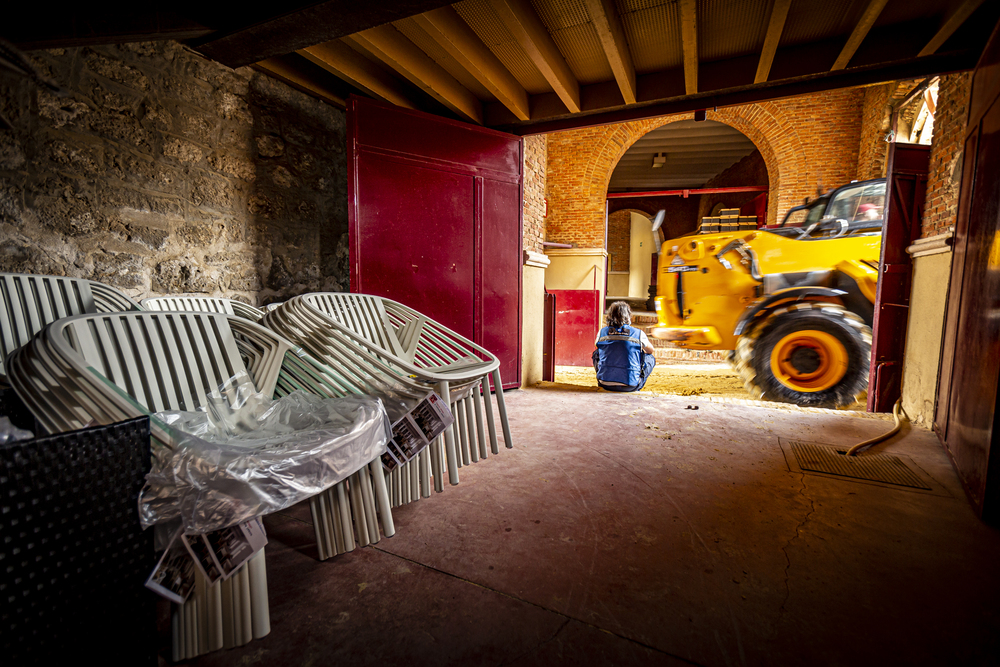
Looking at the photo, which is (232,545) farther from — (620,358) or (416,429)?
(620,358)

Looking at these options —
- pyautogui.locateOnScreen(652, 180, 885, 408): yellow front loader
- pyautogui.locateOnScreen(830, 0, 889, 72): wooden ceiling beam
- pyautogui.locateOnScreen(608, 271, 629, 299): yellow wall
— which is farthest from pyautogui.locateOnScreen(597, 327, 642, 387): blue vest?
pyautogui.locateOnScreen(608, 271, 629, 299): yellow wall

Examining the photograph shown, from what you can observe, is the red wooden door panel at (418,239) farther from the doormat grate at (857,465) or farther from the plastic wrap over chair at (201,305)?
the doormat grate at (857,465)

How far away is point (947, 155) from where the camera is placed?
316cm

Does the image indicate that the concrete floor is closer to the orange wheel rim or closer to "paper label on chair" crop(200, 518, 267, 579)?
"paper label on chair" crop(200, 518, 267, 579)

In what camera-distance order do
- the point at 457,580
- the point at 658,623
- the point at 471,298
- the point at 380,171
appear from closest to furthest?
the point at 658,623, the point at 457,580, the point at 380,171, the point at 471,298

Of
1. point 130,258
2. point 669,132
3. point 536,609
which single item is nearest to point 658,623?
point 536,609

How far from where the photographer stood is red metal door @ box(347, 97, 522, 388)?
10.7ft

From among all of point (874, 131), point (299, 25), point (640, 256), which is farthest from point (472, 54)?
point (640, 256)

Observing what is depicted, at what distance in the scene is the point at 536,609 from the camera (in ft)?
4.23

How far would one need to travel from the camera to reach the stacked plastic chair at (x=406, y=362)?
173 centimetres

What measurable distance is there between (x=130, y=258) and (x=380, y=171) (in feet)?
5.43

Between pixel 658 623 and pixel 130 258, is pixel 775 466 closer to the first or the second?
pixel 658 623

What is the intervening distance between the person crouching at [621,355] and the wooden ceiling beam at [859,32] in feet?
8.14

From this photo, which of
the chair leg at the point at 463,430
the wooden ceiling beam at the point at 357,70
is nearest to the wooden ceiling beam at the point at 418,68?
the wooden ceiling beam at the point at 357,70
